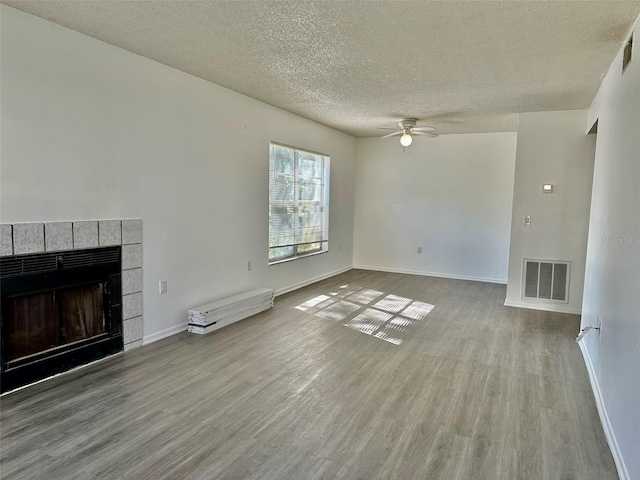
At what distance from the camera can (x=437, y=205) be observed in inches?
291

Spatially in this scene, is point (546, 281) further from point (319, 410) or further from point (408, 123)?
point (319, 410)

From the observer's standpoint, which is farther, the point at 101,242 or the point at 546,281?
the point at 546,281

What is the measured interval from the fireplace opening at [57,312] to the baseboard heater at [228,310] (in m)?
0.75

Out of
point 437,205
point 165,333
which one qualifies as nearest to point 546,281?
point 437,205

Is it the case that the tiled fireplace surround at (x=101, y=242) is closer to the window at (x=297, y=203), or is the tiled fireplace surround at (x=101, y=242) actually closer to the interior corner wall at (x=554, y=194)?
the window at (x=297, y=203)

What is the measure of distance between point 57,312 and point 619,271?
3837 mm

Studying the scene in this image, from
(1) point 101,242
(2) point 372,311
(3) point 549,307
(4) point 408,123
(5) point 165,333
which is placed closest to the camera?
(1) point 101,242

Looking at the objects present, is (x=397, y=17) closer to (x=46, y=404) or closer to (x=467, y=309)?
(x=46, y=404)

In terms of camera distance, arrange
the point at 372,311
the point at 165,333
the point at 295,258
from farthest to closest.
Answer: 1. the point at 295,258
2. the point at 372,311
3. the point at 165,333

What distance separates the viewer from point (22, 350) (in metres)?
2.80

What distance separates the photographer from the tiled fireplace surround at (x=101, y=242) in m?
2.70

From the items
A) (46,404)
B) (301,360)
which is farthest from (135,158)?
(301,360)

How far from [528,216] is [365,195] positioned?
332 centimetres

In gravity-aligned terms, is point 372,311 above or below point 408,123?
below
